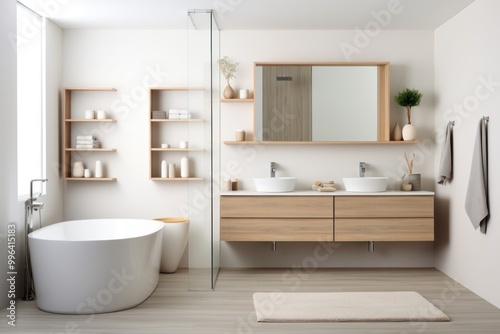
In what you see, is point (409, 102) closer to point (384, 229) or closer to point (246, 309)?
point (384, 229)

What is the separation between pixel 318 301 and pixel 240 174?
1797 mm

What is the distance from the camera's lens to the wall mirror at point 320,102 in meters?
5.18

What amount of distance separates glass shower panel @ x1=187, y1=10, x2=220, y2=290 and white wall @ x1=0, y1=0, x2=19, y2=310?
1.44 meters

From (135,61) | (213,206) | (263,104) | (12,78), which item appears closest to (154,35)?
(135,61)

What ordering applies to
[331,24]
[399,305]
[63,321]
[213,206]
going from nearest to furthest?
1. [63,321]
2. [399,305]
3. [213,206]
4. [331,24]

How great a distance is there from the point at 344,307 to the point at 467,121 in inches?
80.7

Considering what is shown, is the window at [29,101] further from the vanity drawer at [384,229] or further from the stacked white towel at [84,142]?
the vanity drawer at [384,229]

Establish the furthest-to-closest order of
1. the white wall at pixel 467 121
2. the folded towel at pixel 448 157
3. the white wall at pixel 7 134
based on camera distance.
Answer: the folded towel at pixel 448 157, the white wall at pixel 467 121, the white wall at pixel 7 134

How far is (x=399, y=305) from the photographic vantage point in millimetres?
3854

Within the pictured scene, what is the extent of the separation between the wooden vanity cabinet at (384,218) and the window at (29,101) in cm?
294

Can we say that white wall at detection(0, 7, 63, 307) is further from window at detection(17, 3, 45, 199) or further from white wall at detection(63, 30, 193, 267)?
white wall at detection(63, 30, 193, 267)

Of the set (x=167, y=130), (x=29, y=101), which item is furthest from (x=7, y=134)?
(x=167, y=130)

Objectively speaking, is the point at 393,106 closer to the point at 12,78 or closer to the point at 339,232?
the point at 339,232

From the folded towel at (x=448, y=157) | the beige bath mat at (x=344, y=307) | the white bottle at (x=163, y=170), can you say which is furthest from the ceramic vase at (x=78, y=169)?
the folded towel at (x=448, y=157)
